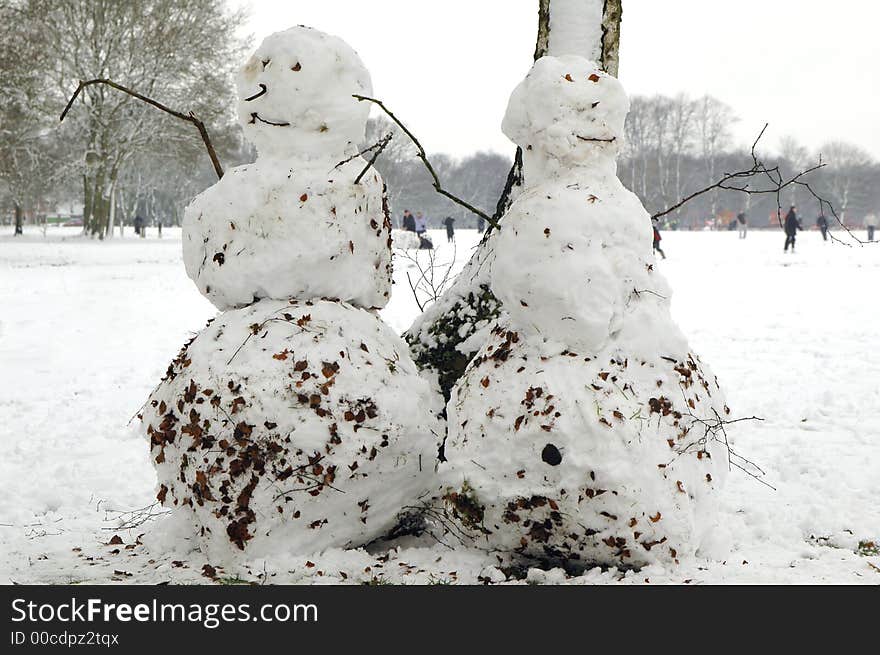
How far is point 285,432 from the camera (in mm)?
3168

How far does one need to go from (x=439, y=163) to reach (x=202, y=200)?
65.3 metres

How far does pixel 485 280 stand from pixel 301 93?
1.52 m

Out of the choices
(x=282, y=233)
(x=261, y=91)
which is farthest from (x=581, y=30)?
(x=282, y=233)

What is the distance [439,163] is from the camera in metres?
67.6

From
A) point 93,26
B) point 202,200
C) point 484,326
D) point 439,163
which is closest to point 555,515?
point 484,326

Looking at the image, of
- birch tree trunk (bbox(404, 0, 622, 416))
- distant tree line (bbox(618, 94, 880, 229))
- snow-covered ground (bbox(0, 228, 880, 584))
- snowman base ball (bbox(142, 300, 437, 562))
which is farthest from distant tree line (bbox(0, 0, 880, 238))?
distant tree line (bbox(618, 94, 880, 229))

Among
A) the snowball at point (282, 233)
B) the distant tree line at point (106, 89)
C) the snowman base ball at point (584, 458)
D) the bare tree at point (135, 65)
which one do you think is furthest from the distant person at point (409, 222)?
the snowman base ball at point (584, 458)

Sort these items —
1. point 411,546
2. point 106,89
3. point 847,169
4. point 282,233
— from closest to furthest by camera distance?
point 282,233
point 411,546
point 106,89
point 847,169

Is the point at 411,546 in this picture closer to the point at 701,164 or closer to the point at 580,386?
the point at 580,386

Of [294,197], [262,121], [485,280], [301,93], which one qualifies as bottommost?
[485,280]

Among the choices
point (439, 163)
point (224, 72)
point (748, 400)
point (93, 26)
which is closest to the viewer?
point (748, 400)

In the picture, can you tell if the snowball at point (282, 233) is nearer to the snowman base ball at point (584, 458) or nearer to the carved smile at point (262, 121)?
the carved smile at point (262, 121)
